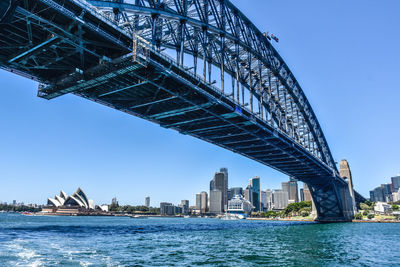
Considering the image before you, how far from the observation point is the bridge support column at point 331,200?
99188 mm

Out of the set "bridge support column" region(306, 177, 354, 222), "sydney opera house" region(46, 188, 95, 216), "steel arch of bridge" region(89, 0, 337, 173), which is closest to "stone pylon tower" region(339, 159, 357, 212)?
"bridge support column" region(306, 177, 354, 222)

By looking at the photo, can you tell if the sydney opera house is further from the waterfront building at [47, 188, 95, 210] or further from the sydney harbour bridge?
the sydney harbour bridge

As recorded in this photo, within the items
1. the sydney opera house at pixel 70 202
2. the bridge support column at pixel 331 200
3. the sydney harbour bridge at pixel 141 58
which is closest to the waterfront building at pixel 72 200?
the sydney opera house at pixel 70 202

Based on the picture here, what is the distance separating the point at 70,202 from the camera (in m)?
178

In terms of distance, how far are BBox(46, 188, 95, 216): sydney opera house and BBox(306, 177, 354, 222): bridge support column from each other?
443 ft

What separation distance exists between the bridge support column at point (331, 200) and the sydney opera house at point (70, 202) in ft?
443

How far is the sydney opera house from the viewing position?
17500cm

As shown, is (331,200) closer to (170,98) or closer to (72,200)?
(170,98)

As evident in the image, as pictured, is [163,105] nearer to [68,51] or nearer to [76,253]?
[68,51]

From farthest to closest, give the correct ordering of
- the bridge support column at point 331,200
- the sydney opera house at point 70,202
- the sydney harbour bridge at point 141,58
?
the sydney opera house at point 70,202
the bridge support column at point 331,200
the sydney harbour bridge at point 141,58

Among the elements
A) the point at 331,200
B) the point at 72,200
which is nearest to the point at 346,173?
the point at 331,200

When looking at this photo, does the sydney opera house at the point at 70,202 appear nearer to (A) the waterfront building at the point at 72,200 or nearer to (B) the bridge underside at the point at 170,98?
(A) the waterfront building at the point at 72,200

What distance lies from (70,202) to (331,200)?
14733 cm

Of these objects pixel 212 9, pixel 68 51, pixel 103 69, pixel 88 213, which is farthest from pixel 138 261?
pixel 88 213
